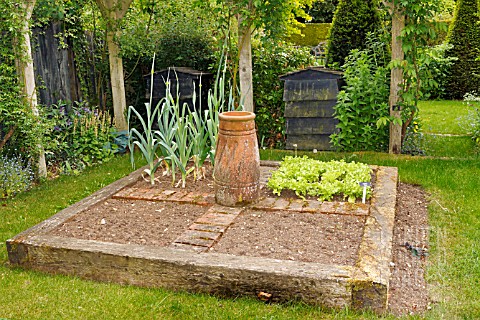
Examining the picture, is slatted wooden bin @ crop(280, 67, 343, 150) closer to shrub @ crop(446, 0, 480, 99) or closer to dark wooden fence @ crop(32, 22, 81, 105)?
dark wooden fence @ crop(32, 22, 81, 105)

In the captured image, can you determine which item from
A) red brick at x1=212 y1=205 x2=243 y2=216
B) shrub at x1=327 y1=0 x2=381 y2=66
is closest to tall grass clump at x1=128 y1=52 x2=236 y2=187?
red brick at x1=212 y1=205 x2=243 y2=216

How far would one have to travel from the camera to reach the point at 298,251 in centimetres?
332

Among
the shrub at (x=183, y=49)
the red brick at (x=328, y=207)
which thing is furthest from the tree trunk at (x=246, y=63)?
the red brick at (x=328, y=207)

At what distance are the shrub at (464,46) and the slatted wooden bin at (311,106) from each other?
597cm

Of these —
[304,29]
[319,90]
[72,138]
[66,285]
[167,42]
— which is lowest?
[66,285]

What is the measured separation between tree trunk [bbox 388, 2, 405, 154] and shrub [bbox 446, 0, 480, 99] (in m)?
6.06

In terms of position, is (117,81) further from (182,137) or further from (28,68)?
(182,137)

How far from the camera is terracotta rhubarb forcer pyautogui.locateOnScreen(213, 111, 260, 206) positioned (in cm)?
400

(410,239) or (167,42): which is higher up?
(167,42)

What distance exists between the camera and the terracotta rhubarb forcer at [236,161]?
157 inches

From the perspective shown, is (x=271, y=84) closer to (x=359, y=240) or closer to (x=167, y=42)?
(x=167, y=42)

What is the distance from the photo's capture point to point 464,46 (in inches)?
448

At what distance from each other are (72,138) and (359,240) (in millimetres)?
4205

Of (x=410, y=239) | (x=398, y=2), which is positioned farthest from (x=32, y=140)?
(x=398, y=2)
